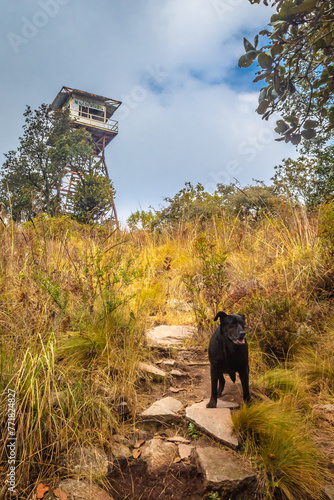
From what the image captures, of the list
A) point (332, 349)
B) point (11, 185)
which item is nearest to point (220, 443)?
point (332, 349)

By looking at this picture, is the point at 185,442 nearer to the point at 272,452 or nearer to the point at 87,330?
the point at 272,452

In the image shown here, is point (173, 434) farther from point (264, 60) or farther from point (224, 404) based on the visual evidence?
point (264, 60)

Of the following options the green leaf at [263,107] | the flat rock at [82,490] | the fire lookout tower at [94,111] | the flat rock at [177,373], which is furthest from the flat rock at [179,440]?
the fire lookout tower at [94,111]

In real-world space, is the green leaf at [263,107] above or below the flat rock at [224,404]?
above

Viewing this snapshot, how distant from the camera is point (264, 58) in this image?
1941 millimetres

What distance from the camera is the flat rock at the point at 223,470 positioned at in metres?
2.02

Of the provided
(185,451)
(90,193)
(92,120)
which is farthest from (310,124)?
(92,120)

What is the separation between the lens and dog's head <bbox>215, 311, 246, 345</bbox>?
7.85ft

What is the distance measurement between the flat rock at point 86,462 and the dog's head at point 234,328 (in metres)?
1.23

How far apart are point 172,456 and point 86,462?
2.02 ft

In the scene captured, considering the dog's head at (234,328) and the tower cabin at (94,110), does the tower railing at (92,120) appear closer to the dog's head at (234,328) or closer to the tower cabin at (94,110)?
the tower cabin at (94,110)

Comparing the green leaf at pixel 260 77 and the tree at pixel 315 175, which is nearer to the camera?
the green leaf at pixel 260 77

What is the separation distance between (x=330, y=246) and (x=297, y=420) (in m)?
2.64

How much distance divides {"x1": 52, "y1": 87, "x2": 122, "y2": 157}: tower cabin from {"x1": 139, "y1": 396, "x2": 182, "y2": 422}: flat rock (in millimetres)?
30101
